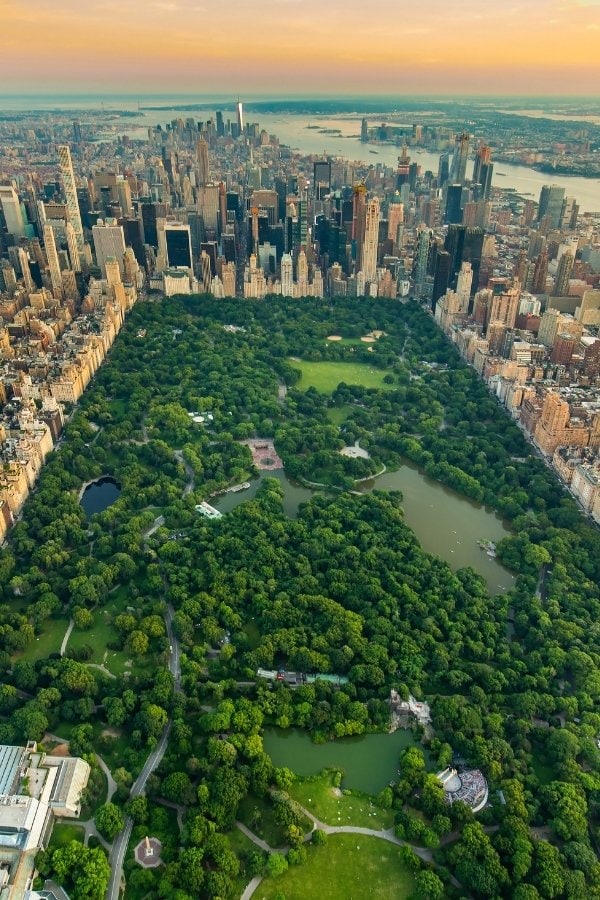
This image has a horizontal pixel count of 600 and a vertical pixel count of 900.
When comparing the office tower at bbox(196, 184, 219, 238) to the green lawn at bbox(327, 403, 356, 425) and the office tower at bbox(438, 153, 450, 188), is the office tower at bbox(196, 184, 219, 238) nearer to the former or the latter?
the green lawn at bbox(327, 403, 356, 425)

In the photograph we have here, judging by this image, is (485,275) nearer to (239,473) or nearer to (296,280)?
(296,280)

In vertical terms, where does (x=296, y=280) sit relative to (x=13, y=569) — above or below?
above

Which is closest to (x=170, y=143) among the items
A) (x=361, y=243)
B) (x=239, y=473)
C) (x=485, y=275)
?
(x=361, y=243)

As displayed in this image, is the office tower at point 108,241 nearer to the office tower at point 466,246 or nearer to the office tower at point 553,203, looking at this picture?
the office tower at point 466,246

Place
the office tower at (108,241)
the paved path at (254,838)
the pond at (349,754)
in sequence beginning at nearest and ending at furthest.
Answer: the paved path at (254,838) → the pond at (349,754) → the office tower at (108,241)

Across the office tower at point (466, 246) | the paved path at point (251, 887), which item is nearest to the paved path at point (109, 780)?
the paved path at point (251, 887)

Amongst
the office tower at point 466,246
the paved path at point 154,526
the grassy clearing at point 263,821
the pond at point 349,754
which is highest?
the office tower at point 466,246

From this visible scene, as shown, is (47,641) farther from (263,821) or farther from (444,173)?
(444,173)
